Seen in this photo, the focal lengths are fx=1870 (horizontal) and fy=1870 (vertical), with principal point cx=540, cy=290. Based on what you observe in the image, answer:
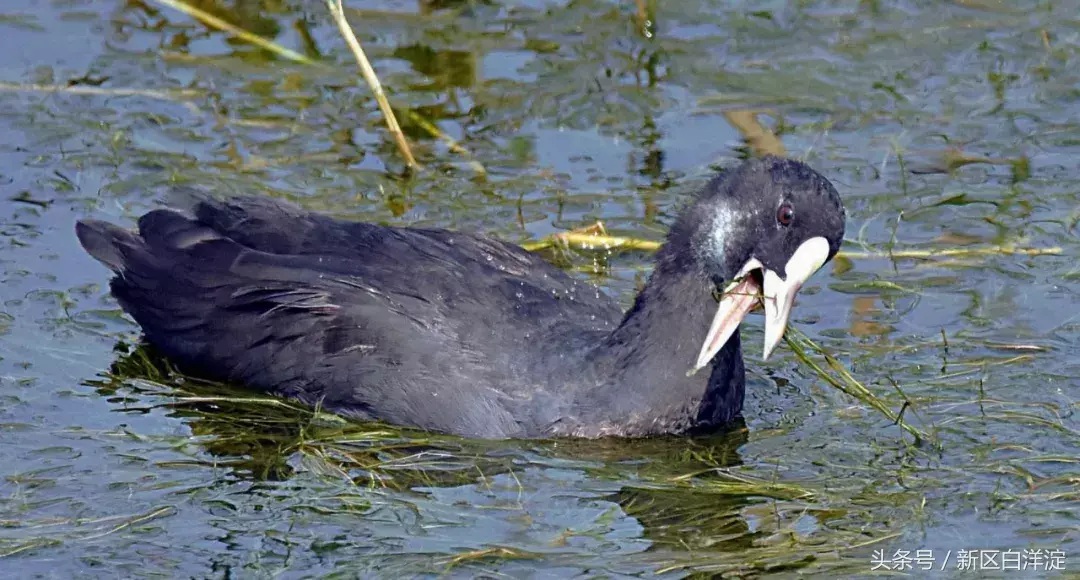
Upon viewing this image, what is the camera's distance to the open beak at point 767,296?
6.05 metres

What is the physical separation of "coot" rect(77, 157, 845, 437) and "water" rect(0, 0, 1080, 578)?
13 cm

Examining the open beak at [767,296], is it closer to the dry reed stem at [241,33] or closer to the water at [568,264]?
the water at [568,264]

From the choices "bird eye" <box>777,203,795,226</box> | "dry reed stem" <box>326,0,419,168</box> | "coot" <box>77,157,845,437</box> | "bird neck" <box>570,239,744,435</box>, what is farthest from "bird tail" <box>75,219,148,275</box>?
"bird eye" <box>777,203,795,226</box>

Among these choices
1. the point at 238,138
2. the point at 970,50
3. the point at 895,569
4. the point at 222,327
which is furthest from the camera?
the point at 970,50

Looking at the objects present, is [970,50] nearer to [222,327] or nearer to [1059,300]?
[1059,300]

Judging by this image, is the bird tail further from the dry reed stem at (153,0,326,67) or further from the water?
the dry reed stem at (153,0,326,67)

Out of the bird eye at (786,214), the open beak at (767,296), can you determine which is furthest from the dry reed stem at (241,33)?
the bird eye at (786,214)

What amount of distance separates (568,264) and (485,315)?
135 centimetres

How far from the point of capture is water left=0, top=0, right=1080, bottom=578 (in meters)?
5.68

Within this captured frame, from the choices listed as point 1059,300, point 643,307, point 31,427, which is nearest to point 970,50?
point 1059,300

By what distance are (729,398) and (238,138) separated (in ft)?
11.1

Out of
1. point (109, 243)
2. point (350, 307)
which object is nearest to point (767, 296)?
point (350, 307)

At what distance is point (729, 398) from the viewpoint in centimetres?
646

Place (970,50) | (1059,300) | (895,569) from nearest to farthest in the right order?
1. (895,569)
2. (1059,300)
3. (970,50)
